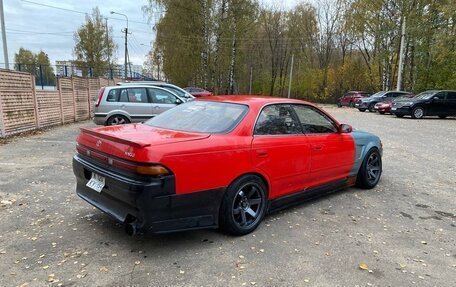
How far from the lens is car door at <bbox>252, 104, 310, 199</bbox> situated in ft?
13.2

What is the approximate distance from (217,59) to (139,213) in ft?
104

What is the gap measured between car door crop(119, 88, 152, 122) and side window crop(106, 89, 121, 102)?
4.6 inches

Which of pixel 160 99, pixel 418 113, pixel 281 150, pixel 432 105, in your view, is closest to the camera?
pixel 281 150

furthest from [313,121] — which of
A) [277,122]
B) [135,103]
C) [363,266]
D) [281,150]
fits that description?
[135,103]

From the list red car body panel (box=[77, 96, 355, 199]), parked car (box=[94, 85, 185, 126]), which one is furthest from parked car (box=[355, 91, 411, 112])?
red car body panel (box=[77, 96, 355, 199])

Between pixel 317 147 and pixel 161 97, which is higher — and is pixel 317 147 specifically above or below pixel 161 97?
below

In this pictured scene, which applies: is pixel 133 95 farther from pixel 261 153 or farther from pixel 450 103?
pixel 450 103

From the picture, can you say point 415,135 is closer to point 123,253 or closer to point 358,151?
point 358,151

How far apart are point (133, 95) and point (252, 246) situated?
8578mm

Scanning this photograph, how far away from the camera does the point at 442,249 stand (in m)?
3.75

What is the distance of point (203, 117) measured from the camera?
4207 millimetres

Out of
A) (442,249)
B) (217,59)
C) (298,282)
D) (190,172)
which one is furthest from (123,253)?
(217,59)

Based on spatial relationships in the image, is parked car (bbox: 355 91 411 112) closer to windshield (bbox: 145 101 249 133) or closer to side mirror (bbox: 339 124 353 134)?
side mirror (bbox: 339 124 353 134)

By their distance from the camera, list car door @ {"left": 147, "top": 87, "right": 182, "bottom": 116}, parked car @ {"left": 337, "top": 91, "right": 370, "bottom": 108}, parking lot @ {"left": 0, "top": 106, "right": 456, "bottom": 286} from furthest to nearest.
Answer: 1. parked car @ {"left": 337, "top": 91, "right": 370, "bottom": 108}
2. car door @ {"left": 147, "top": 87, "right": 182, "bottom": 116}
3. parking lot @ {"left": 0, "top": 106, "right": 456, "bottom": 286}
